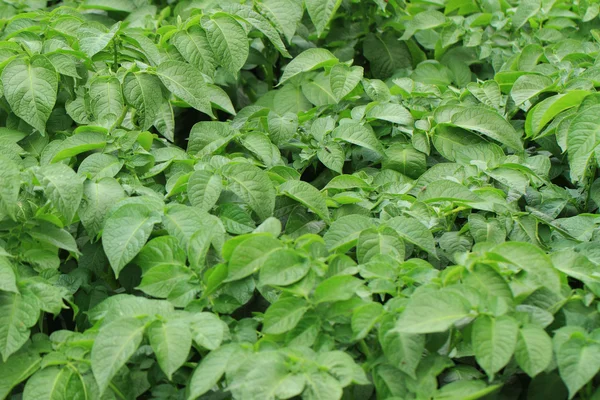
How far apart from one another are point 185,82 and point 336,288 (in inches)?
34.4

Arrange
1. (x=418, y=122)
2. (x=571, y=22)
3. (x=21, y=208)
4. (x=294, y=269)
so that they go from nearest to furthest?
(x=294, y=269), (x=21, y=208), (x=418, y=122), (x=571, y=22)

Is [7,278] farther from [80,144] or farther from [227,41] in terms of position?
[227,41]

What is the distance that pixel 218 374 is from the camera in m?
1.50

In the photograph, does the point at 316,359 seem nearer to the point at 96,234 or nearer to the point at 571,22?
the point at 96,234

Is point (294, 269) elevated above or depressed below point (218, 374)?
above

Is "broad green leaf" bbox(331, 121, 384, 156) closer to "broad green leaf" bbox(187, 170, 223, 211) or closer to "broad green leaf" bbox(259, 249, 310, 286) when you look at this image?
"broad green leaf" bbox(187, 170, 223, 211)

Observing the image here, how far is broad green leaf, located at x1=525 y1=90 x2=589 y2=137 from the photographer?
2.16 meters

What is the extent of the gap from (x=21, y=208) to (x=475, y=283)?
3.34 ft

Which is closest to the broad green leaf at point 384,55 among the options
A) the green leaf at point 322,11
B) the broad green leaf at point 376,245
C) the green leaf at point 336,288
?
the green leaf at point 322,11

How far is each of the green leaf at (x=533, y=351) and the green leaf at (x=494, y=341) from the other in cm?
2

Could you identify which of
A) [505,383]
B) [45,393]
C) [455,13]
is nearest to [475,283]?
[505,383]

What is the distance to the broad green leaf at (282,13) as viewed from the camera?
258cm

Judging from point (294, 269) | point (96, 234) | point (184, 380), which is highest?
point (294, 269)

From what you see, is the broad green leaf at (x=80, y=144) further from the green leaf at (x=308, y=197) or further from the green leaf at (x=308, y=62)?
the green leaf at (x=308, y=62)
